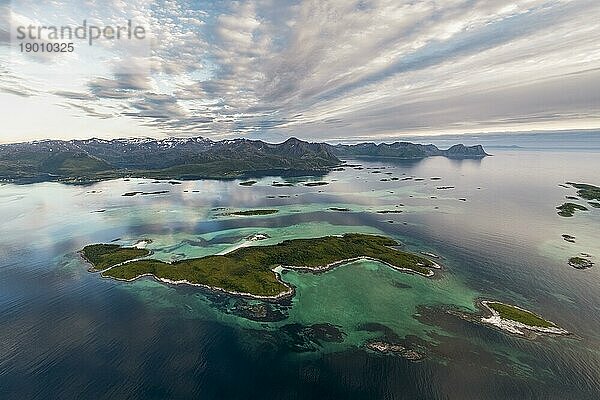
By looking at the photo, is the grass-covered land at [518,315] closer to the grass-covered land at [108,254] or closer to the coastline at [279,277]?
the coastline at [279,277]

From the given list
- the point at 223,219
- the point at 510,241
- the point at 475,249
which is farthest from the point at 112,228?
the point at 510,241

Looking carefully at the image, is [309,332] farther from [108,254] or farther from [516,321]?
[108,254]

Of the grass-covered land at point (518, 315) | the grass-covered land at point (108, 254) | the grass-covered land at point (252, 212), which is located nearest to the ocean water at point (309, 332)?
the grass-covered land at point (518, 315)

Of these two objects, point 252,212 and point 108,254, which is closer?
point 108,254

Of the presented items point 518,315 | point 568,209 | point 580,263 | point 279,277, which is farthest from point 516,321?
point 568,209

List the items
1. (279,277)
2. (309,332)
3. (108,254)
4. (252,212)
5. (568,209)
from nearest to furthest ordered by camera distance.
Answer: (309,332) < (279,277) < (108,254) < (568,209) < (252,212)

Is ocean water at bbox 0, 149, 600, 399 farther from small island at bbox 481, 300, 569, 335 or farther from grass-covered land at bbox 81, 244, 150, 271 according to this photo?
grass-covered land at bbox 81, 244, 150, 271

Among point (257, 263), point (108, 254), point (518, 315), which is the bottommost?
point (108, 254)
